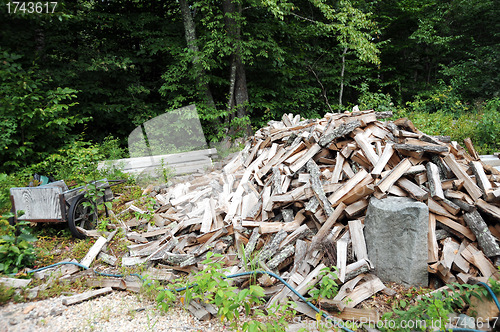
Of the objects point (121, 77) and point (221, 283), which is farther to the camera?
point (121, 77)

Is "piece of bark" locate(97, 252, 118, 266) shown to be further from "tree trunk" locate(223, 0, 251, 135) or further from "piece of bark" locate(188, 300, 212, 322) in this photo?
"tree trunk" locate(223, 0, 251, 135)

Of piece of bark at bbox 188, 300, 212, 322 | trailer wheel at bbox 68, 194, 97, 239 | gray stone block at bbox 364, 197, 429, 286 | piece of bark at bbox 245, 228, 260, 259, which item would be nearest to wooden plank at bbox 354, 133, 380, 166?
gray stone block at bbox 364, 197, 429, 286

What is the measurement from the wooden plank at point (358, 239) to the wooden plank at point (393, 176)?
1.63 feet

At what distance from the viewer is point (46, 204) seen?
14.1 ft

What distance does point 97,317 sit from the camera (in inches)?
116

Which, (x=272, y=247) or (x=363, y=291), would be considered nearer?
(x=363, y=291)

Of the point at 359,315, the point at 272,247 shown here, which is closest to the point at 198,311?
the point at 272,247

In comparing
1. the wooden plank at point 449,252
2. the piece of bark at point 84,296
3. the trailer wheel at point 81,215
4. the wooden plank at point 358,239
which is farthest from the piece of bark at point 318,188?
the trailer wheel at point 81,215

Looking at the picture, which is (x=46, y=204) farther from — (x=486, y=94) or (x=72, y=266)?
(x=486, y=94)

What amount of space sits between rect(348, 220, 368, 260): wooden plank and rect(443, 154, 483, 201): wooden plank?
141 centimetres

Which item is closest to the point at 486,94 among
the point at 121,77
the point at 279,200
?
the point at 279,200

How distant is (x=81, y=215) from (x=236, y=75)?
693cm

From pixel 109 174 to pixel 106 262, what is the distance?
3216mm

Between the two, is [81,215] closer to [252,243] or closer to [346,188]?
[252,243]
